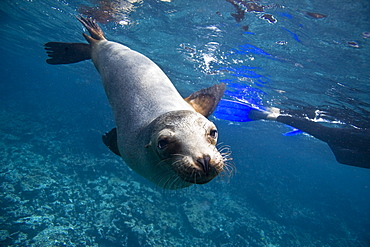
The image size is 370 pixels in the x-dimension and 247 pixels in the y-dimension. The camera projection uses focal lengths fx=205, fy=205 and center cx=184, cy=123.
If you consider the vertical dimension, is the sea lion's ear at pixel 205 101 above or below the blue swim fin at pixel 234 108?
above

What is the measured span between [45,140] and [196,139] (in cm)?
1393

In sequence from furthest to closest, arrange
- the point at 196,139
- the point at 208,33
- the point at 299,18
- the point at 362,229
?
1. the point at 362,229
2. the point at 208,33
3. the point at 299,18
4. the point at 196,139

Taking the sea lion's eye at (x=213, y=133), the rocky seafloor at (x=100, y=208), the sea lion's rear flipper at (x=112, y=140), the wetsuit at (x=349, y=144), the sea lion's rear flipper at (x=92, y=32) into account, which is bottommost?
the rocky seafloor at (x=100, y=208)

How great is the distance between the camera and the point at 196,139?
1.72 meters

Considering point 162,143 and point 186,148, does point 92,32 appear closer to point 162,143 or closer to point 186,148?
point 162,143

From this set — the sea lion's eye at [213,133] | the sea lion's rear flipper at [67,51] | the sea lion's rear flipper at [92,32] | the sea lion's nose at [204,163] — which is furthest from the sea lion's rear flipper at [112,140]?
the sea lion's rear flipper at [92,32]

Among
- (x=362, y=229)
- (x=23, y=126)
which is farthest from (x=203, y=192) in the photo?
(x=362, y=229)

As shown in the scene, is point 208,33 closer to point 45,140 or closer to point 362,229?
point 45,140

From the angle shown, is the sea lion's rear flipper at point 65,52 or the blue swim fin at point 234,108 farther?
the blue swim fin at point 234,108

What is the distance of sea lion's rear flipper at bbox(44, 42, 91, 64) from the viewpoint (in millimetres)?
3957

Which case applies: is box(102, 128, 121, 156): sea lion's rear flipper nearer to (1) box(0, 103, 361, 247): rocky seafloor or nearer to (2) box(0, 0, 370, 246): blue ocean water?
(1) box(0, 103, 361, 247): rocky seafloor

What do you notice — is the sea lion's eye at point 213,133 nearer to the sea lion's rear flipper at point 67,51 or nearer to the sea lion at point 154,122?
the sea lion at point 154,122

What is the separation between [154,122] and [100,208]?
22.7 ft

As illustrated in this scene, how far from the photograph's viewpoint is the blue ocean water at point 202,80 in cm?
645
